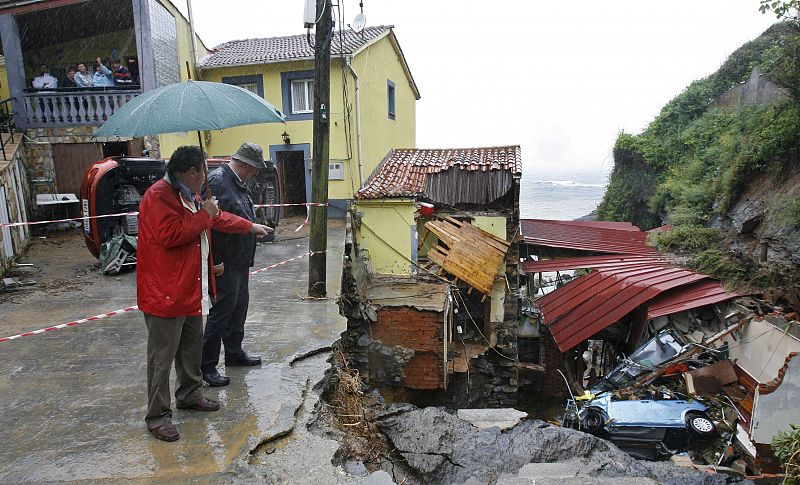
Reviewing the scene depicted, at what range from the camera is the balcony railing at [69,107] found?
1132cm

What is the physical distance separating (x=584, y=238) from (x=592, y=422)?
7.81 meters

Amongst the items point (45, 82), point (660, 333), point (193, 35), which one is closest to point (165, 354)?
point (660, 333)

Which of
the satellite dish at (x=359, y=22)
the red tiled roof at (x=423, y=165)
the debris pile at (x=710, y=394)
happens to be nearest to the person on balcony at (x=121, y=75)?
the satellite dish at (x=359, y=22)

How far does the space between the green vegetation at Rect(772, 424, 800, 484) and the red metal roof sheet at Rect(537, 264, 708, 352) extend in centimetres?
366

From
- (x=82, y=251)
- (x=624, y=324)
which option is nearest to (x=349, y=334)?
(x=624, y=324)

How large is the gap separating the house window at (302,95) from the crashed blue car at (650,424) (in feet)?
40.1

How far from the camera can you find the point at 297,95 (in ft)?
50.1

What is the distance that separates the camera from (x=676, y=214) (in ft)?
44.5

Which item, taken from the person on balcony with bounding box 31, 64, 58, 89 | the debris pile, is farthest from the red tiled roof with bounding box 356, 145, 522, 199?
the person on balcony with bounding box 31, 64, 58, 89

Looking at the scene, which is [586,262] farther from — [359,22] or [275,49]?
[275,49]

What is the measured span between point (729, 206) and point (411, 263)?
7805 millimetres

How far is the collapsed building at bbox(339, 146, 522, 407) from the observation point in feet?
27.8

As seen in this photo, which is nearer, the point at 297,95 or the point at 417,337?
the point at 417,337

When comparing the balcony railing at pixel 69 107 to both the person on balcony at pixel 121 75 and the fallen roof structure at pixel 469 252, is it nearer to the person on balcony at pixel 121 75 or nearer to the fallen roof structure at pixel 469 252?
the person on balcony at pixel 121 75
